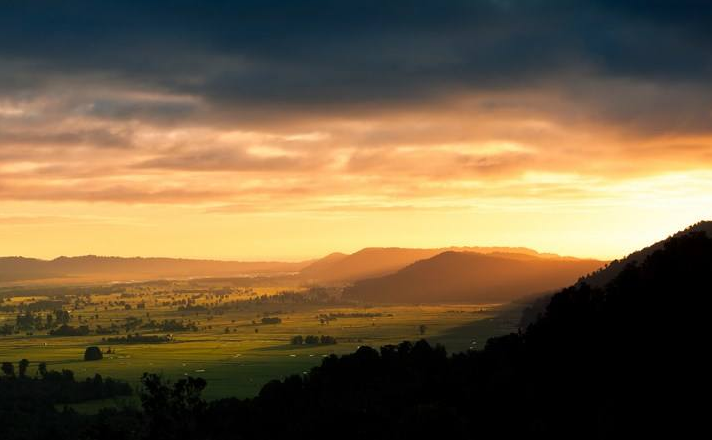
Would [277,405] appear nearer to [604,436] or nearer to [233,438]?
[233,438]

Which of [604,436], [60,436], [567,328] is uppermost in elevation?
[567,328]

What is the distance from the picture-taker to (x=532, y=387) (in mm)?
70125

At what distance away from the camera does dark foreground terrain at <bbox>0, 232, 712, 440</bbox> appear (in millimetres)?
60781

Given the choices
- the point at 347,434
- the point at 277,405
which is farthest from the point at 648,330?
the point at 277,405

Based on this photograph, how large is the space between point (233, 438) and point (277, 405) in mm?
9887

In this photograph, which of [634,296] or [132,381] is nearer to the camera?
[634,296]

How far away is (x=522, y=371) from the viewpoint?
77.7m

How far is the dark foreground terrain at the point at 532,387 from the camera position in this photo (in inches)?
2393

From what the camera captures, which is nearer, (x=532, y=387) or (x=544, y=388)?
(x=544, y=388)

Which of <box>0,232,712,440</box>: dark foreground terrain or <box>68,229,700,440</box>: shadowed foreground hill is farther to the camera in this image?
<box>0,232,712,440</box>: dark foreground terrain

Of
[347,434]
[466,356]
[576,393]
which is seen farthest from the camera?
[466,356]

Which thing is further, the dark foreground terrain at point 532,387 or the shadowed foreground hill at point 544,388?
the dark foreground terrain at point 532,387

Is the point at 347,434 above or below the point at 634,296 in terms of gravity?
below

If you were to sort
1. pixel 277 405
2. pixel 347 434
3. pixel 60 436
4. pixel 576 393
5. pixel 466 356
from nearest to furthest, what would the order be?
pixel 576 393, pixel 347 434, pixel 277 405, pixel 466 356, pixel 60 436
